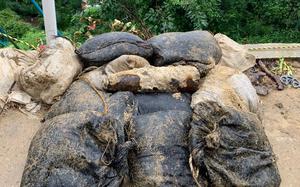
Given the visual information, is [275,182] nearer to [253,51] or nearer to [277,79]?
[277,79]

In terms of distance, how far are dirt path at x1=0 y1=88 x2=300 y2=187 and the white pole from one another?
0.88 m

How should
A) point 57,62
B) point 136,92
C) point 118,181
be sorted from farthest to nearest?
1. point 57,62
2. point 136,92
3. point 118,181

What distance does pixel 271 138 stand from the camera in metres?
4.13

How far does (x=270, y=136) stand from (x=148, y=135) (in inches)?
58.0

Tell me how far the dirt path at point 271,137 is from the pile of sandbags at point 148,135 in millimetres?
444

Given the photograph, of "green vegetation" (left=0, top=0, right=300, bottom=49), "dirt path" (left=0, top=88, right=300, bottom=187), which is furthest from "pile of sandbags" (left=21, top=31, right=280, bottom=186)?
"green vegetation" (left=0, top=0, right=300, bottom=49)

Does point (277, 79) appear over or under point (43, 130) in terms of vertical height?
under

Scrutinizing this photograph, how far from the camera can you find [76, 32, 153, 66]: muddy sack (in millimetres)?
3842

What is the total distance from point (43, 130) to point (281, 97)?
2640 mm

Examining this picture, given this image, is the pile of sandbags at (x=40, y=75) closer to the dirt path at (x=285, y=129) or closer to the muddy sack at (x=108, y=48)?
the muddy sack at (x=108, y=48)

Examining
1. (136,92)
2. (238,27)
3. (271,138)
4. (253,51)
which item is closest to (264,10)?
(238,27)

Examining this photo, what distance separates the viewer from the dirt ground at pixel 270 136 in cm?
357

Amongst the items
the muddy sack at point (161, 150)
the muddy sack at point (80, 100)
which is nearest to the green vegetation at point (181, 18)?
the muddy sack at point (80, 100)

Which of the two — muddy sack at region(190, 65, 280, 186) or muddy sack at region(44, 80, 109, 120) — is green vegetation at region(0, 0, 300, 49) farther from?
A: muddy sack at region(190, 65, 280, 186)
